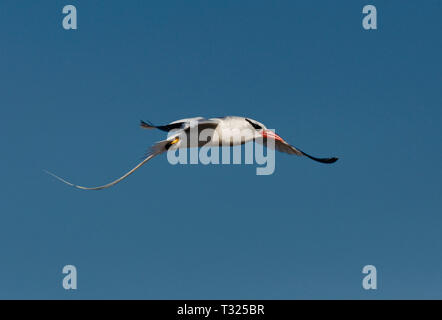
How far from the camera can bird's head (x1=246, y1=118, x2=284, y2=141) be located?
24219mm

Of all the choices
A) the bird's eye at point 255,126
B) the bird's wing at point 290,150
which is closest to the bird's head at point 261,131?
the bird's eye at point 255,126

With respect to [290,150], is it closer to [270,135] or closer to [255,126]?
[270,135]

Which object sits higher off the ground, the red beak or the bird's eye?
the bird's eye

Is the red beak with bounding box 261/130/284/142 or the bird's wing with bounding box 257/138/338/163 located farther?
the bird's wing with bounding box 257/138/338/163

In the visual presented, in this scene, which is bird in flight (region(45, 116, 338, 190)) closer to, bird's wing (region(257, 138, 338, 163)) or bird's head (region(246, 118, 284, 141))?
bird's head (region(246, 118, 284, 141))

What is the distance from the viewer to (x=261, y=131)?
2458 cm

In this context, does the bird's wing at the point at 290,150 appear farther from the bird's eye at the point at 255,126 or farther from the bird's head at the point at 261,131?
the bird's eye at the point at 255,126

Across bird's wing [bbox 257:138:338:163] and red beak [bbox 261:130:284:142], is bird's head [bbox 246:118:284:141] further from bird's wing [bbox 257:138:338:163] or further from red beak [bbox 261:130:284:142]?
bird's wing [bbox 257:138:338:163]

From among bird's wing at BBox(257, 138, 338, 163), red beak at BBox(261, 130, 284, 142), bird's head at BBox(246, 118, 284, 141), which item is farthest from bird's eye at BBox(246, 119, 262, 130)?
bird's wing at BBox(257, 138, 338, 163)

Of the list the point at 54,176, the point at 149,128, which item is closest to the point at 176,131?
the point at 149,128

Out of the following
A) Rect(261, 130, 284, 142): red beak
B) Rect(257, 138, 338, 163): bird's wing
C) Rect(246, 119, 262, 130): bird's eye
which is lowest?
Rect(257, 138, 338, 163): bird's wing

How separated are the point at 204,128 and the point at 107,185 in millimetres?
3882

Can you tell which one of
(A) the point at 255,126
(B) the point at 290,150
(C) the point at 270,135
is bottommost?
(B) the point at 290,150

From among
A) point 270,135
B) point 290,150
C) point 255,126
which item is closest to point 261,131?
point 255,126
